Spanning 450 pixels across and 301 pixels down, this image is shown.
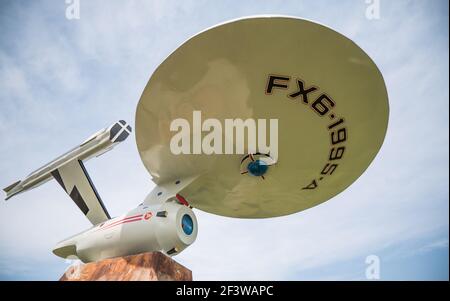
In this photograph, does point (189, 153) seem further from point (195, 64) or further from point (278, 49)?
point (278, 49)

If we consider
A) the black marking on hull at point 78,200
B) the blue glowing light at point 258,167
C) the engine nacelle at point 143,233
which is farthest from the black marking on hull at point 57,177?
the blue glowing light at point 258,167

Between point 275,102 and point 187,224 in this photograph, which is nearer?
point 275,102

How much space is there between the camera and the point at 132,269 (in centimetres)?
886

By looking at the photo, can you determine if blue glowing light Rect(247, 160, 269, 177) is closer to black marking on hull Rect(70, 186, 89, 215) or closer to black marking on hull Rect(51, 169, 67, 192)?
black marking on hull Rect(70, 186, 89, 215)

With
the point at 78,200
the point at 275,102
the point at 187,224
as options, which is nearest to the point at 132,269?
the point at 187,224

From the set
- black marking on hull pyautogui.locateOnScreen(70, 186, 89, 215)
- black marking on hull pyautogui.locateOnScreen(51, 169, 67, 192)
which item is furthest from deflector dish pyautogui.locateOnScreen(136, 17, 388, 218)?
black marking on hull pyautogui.locateOnScreen(51, 169, 67, 192)

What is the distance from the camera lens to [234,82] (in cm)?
890

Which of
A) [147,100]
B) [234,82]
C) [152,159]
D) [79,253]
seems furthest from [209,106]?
[79,253]

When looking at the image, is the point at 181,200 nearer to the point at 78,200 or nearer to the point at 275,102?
the point at 78,200

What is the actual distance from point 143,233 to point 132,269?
0.99 m

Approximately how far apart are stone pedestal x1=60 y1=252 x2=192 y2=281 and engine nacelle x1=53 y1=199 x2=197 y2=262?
43cm

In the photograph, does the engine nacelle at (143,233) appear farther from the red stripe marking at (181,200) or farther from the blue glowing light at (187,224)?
the red stripe marking at (181,200)

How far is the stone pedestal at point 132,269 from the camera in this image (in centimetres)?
871
